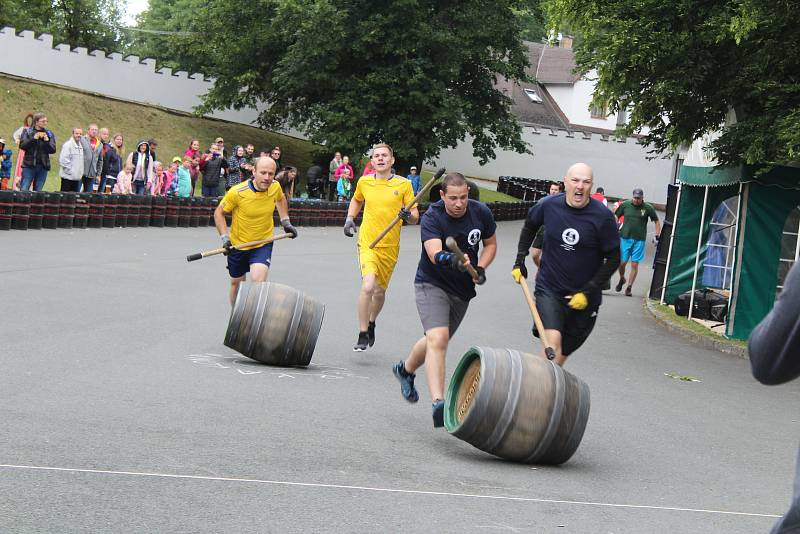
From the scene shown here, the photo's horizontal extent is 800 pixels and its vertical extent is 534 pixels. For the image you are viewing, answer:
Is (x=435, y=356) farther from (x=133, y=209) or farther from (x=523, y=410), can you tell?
(x=133, y=209)

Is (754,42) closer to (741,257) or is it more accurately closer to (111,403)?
(741,257)

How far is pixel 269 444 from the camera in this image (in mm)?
7363

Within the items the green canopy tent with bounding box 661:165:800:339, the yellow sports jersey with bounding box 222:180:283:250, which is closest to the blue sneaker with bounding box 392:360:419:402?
the yellow sports jersey with bounding box 222:180:283:250

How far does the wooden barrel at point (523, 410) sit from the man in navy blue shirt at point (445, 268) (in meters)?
1.26

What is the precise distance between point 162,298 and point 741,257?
775 centimetres

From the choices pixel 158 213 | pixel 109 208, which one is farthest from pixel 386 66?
pixel 109 208

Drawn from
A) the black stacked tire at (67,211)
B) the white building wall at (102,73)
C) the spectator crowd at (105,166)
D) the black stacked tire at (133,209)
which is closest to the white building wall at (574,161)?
the white building wall at (102,73)

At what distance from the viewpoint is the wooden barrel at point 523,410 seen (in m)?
7.13

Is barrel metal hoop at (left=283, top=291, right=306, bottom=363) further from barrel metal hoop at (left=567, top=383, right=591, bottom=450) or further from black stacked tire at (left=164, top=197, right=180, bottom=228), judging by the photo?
black stacked tire at (left=164, top=197, right=180, bottom=228)

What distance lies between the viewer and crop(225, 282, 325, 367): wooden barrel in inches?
408

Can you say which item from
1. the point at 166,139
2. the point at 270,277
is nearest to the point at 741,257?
the point at 270,277

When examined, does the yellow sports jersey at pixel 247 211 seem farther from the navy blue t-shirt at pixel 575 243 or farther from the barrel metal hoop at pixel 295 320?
the navy blue t-shirt at pixel 575 243

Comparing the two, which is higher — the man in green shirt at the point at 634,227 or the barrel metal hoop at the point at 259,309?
the man in green shirt at the point at 634,227

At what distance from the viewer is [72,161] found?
2472 centimetres
